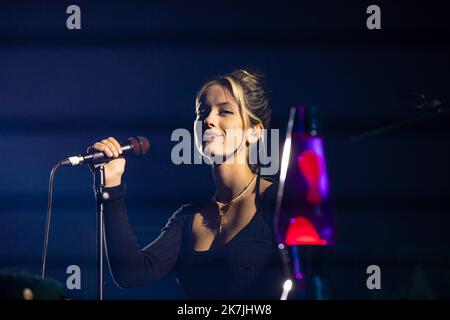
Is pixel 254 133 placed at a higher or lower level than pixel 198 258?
higher

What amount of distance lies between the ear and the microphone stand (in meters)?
0.72

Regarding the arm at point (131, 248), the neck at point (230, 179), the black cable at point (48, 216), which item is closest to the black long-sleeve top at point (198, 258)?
the arm at point (131, 248)

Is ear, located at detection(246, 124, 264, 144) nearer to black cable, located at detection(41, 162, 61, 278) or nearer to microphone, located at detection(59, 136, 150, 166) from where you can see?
microphone, located at detection(59, 136, 150, 166)

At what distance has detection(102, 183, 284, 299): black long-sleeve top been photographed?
3709 millimetres

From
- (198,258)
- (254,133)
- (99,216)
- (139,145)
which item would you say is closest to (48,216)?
(99,216)

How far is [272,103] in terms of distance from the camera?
3.72 metres

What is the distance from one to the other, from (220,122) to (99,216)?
2.42 feet

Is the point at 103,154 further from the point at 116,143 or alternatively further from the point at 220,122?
the point at 220,122

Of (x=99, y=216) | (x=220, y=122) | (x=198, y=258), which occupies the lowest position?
(x=198, y=258)

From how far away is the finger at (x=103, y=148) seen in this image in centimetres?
372

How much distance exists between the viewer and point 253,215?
12.3ft

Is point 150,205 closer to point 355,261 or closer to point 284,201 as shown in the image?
point 284,201

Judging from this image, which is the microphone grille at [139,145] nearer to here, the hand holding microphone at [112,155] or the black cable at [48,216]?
the hand holding microphone at [112,155]
